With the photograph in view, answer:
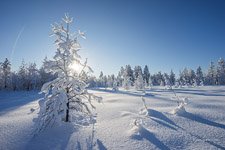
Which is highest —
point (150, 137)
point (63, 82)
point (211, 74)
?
point (211, 74)

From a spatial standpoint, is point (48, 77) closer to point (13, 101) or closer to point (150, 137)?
point (13, 101)

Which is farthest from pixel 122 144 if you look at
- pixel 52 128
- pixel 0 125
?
pixel 0 125

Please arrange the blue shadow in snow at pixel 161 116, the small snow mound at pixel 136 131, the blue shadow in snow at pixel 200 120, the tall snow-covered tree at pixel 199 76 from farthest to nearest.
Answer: the tall snow-covered tree at pixel 199 76, the blue shadow in snow at pixel 161 116, the blue shadow in snow at pixel 200 120, the small snow mound at pixel 136 131

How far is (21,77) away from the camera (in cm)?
8244

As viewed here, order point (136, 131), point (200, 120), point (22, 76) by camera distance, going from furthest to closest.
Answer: point (22, 76) → point (200, 120) → point (136, 131)

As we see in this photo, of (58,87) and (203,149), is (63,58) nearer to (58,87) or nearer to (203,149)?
(58,87)

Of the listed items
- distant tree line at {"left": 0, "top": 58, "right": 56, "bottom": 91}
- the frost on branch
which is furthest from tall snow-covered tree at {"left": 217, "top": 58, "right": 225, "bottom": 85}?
the frost on branch

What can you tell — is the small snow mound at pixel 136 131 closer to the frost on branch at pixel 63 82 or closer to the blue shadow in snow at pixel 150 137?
the blue shadow in snow at pixel 150 137

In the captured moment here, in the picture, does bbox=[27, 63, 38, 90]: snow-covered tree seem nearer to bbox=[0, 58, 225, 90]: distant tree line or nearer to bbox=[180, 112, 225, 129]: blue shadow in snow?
bbox=[0, 58, 225, 90]: distant tree line

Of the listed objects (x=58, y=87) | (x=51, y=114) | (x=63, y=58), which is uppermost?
(x=63, y=58)

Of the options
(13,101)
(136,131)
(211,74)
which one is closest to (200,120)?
(136,131)

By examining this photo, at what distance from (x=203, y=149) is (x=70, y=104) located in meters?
9.11

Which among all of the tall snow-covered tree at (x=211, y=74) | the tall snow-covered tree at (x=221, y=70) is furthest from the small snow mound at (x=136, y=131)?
the tall snow-covered tree at (x=211, y=74)

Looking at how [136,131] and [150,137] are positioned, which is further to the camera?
[136,131]
